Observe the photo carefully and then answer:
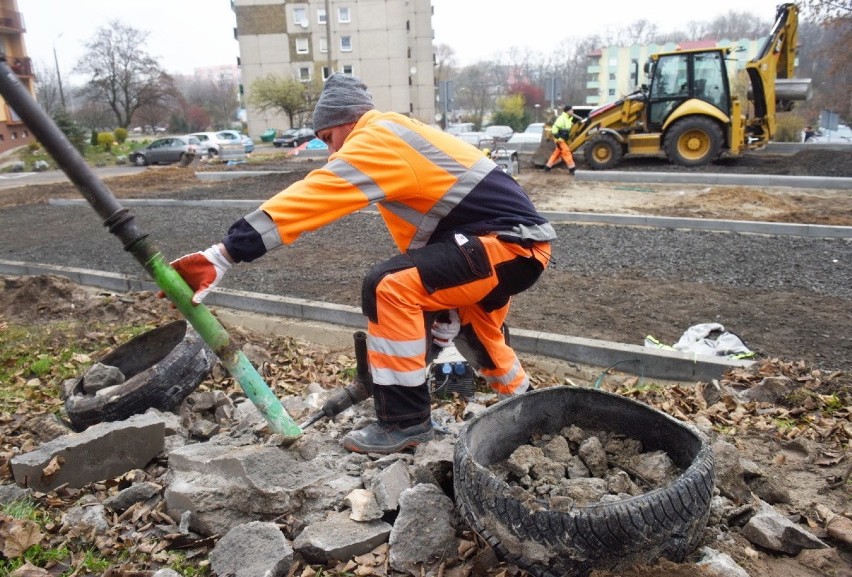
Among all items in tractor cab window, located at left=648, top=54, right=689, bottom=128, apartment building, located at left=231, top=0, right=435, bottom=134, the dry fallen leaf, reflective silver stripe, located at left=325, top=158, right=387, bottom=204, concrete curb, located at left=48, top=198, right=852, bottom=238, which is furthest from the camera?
apartment building, located at left=231, top=0, right=435, bottom=134

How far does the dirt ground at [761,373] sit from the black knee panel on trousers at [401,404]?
41.8 inches

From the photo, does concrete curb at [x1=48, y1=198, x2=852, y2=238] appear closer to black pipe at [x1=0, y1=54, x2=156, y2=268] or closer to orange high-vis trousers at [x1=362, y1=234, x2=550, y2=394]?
orange high-vis trousers at [x1=362, y1=234, x2=550, y2=394]

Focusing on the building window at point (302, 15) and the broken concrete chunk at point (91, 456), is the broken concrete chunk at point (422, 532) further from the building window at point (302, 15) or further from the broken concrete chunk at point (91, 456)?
the building window at point (302, 15)

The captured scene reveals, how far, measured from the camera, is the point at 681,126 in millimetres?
16078

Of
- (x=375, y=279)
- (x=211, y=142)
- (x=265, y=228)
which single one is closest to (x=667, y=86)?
(x=375, y=279)

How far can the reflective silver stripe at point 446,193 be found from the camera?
309cm

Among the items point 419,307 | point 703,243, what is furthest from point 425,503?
point 703,243

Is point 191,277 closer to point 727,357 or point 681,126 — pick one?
point 727,357

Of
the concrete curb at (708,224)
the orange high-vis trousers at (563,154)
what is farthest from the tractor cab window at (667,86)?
the concrete curb at (708,224)

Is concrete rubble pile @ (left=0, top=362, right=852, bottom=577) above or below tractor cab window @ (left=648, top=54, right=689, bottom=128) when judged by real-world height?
below

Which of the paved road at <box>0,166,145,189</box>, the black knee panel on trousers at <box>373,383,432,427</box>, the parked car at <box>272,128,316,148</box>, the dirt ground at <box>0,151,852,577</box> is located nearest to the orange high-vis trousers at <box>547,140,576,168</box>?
the dirt ground at <box>0,151,852,577</box>

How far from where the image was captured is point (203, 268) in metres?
2.88

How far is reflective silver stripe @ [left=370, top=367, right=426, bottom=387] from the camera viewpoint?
3156mm

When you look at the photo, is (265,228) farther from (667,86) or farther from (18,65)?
(667,86)
